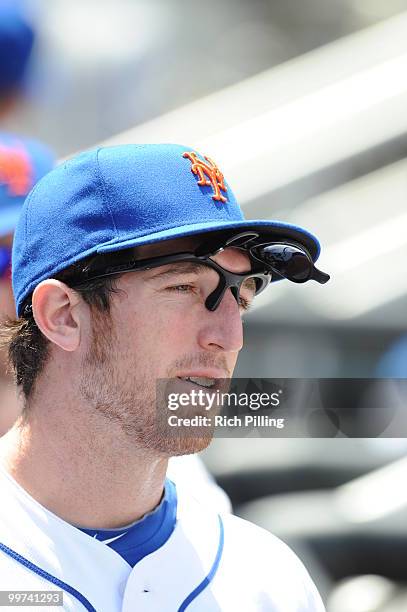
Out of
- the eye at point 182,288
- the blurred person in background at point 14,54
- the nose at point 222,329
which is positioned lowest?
the nose at point 222,329

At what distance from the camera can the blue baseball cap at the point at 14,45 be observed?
352 centimetres

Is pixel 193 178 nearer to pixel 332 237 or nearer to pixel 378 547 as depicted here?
pixel 378 547

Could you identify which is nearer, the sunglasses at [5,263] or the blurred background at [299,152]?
the sunglasses at [5,263]

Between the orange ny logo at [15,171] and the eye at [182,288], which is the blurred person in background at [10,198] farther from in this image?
the eye at [182,288]

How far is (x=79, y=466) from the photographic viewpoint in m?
1.34

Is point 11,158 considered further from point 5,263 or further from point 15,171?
point 5,263

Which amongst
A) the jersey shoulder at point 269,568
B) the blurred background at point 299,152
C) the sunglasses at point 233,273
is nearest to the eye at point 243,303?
the sunglasses at point 233,273

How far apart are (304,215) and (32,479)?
2300 mm

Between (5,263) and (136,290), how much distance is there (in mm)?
743

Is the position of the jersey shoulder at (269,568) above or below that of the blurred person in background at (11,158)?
below

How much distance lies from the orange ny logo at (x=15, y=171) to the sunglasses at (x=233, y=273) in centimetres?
96

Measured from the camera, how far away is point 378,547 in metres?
2.79

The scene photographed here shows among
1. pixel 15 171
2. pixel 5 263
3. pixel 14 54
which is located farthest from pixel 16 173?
pixel 14 54

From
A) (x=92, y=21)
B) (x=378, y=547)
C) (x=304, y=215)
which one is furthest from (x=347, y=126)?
(x=378, y=547)
